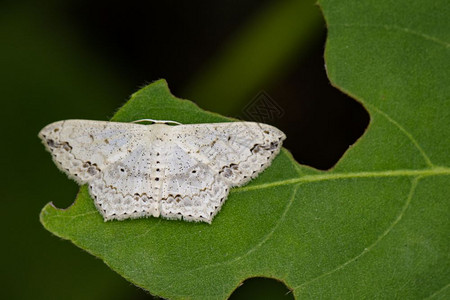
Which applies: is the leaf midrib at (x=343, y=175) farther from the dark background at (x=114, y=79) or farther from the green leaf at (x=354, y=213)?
the dark background at (x=114, y=79)

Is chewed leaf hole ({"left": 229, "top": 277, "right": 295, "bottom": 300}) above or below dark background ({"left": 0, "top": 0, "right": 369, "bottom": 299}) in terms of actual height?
below

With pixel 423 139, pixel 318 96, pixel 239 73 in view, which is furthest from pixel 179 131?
pixel 423 139

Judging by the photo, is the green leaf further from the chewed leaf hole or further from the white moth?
the chewed leaf hole

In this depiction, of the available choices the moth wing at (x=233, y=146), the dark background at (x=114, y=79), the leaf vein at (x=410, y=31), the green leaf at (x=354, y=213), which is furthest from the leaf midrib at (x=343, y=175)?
the leaf vein at (x=410, y=31)

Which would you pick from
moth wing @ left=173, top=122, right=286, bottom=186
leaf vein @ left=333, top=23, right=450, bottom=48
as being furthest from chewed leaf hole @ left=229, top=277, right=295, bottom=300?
leaf vein @ left=333, top=23, right=450, bottom=48

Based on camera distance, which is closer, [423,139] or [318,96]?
[423,139]

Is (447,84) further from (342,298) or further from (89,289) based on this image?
(89,289)

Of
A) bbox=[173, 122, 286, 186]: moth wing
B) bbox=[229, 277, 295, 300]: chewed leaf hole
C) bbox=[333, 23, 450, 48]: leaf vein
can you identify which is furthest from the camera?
bbox=[229, 277, 295, 300]: chewed leaf hole
